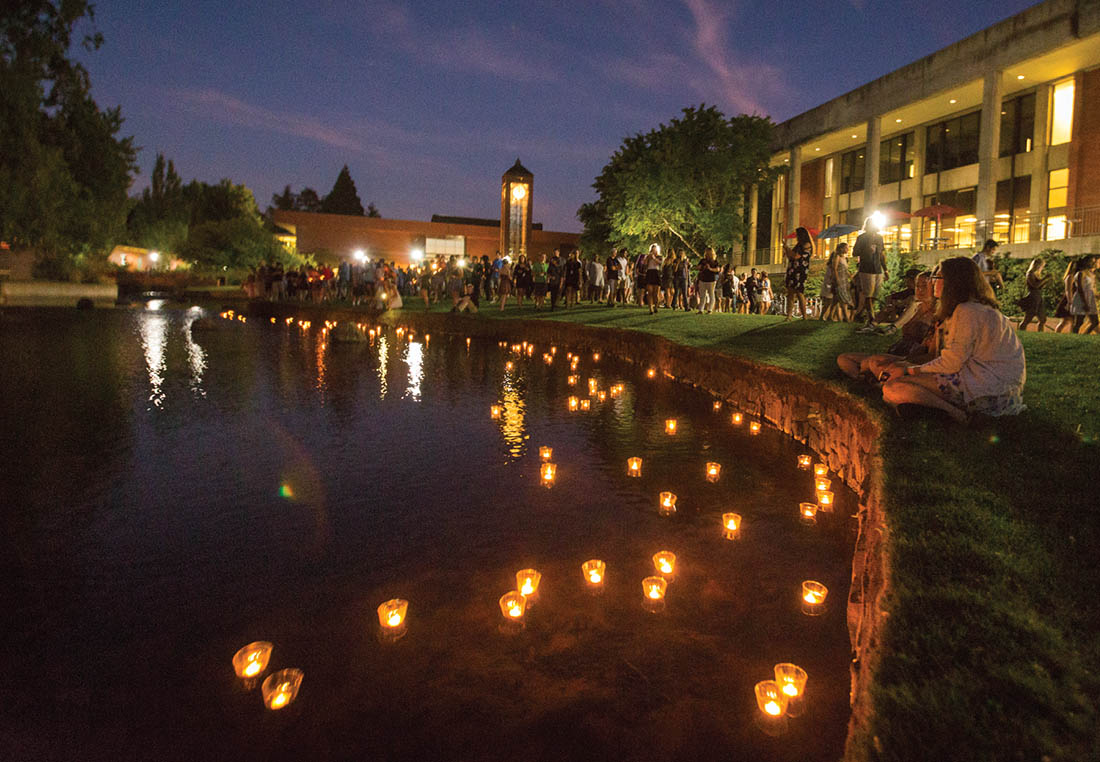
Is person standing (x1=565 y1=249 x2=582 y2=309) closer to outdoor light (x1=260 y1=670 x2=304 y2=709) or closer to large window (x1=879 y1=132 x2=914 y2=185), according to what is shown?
outdoor light (x1=260 y1=670 x2=304 y2=709)

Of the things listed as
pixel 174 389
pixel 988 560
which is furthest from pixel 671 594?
pixel 174 389

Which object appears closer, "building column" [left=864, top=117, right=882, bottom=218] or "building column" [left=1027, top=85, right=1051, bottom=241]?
"building column" [left=1027, top=85, right=1051, bottom=241]

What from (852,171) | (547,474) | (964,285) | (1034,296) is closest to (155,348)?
(547,474)

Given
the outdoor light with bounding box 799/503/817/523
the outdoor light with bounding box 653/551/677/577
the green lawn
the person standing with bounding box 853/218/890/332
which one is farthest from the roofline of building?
the outdoor light with bounding box 653/551/677/577

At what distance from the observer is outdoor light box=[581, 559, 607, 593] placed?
3.54 meters

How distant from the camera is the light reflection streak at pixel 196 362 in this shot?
9188 mm

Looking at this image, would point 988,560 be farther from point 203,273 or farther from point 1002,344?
point 203,273

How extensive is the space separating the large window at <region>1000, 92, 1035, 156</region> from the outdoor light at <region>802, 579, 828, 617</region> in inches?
1150

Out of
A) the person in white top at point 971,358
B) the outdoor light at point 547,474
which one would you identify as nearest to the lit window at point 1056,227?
the person in white top at point 971,358

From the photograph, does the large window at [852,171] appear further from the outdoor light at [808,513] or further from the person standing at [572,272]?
the outdoor light at [808,513]

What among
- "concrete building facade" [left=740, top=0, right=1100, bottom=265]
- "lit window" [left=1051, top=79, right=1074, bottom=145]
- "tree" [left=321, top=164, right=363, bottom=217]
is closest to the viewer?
"concrete building facade" [left=740, top=0, right=1100, bottom=265]

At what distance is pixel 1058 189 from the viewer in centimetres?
2453

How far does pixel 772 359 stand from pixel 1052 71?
75.1 ft

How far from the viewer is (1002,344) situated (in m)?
4.70
